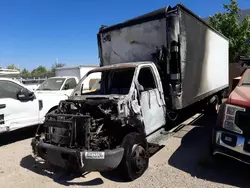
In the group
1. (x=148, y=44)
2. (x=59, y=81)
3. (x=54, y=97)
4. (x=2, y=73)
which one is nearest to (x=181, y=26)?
(x=148, y=44)

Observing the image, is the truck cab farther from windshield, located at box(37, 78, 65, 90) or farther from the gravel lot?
windshield, located at box(37, 78, 65, 90)

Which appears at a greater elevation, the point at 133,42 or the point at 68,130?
the point at 133,42

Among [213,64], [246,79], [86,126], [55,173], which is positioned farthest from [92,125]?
[213,64]

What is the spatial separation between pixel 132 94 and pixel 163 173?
157 cm

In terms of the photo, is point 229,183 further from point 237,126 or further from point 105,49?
point 105,49

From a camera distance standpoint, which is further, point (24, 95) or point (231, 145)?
point (24, 95)

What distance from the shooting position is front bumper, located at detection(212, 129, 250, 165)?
3619 millimetres

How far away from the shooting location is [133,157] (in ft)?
13.2

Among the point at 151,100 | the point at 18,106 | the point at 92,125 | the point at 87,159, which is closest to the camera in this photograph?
the point at 87,159

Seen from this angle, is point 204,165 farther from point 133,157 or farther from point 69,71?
point 69,71

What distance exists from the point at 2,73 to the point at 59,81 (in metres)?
3.26

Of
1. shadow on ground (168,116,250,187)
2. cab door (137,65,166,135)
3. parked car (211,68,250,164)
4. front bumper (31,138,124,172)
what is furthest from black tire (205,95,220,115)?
front bumper (31,138,124,172)

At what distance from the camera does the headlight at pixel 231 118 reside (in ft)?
12.4

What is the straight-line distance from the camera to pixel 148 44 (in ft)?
19.6
